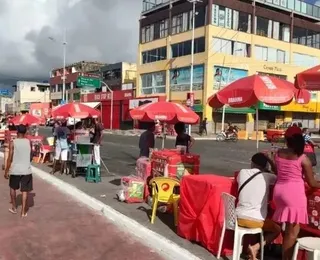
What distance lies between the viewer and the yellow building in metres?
46.3

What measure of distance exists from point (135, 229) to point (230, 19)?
145 feet

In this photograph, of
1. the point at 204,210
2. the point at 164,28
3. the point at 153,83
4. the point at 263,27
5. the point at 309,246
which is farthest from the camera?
the point at 153,83

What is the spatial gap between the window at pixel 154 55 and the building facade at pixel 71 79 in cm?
2668

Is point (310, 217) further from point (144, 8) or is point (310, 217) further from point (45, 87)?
point (45, 87)

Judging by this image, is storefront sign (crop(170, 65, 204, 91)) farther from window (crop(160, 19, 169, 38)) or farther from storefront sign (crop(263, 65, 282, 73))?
storefront sign (crop(263, 65, 282, 73))

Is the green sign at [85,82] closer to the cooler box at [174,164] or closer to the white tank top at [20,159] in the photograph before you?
the cooler box at [174,164]

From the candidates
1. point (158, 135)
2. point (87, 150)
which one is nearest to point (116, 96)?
point (158, 135)

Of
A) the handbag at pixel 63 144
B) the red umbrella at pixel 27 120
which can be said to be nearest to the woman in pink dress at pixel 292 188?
the handbag at pixel 63 144

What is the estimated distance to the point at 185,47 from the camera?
1935 inches

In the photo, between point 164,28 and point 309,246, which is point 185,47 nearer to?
point 164,28

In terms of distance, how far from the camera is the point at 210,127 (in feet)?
148

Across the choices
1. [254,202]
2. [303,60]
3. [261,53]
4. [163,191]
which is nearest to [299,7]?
[303,60]

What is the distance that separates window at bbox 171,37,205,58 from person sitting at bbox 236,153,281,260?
138 ft

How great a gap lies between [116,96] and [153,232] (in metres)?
53.0
